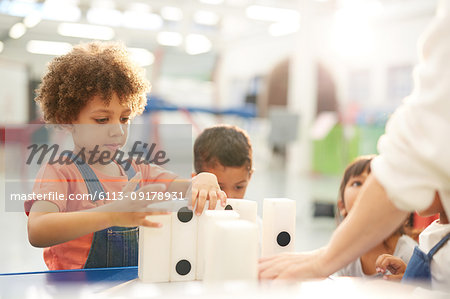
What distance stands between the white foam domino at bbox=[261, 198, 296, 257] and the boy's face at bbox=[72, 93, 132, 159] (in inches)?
12.1

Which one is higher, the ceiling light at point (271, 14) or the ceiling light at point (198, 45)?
the ceiling light at point (271, 14)

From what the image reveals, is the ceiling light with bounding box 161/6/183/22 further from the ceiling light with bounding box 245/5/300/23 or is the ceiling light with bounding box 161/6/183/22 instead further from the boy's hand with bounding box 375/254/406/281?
the boy's hand with bounding box 375/254/406/281

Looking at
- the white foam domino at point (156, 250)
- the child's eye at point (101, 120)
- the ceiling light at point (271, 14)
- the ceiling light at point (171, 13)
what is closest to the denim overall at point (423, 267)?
the white foam domino at point (156, 250)

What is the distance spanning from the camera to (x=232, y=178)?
1216 mm

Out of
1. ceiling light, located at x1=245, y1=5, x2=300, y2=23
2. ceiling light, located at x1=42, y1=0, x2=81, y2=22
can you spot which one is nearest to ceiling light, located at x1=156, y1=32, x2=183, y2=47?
ceiling light, located at x1=245, y1=5, x2=300, y2=23

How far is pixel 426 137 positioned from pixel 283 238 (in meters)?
0.32

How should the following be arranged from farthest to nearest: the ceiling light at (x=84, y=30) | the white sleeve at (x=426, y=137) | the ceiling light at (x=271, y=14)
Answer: the ceiling light at (x=271, y=14) → the ceiling light at (x=84, y=30) → the white sleeve at (x=426, y=137)

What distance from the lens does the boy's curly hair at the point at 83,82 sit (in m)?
0.87

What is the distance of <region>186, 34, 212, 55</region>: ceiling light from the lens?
7.32 meters

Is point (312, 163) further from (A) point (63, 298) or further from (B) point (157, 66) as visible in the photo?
(A) point (63, 298)

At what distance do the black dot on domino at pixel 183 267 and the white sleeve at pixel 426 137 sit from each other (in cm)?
33

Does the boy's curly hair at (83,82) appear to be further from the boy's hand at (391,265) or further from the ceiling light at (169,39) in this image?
the ceiling light at (169,39)

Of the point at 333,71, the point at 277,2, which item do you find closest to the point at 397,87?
the point at 333,71

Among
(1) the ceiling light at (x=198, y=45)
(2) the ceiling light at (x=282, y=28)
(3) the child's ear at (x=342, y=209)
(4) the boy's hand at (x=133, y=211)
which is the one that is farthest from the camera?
(1) the ceiling light at (x=198, y=45)
